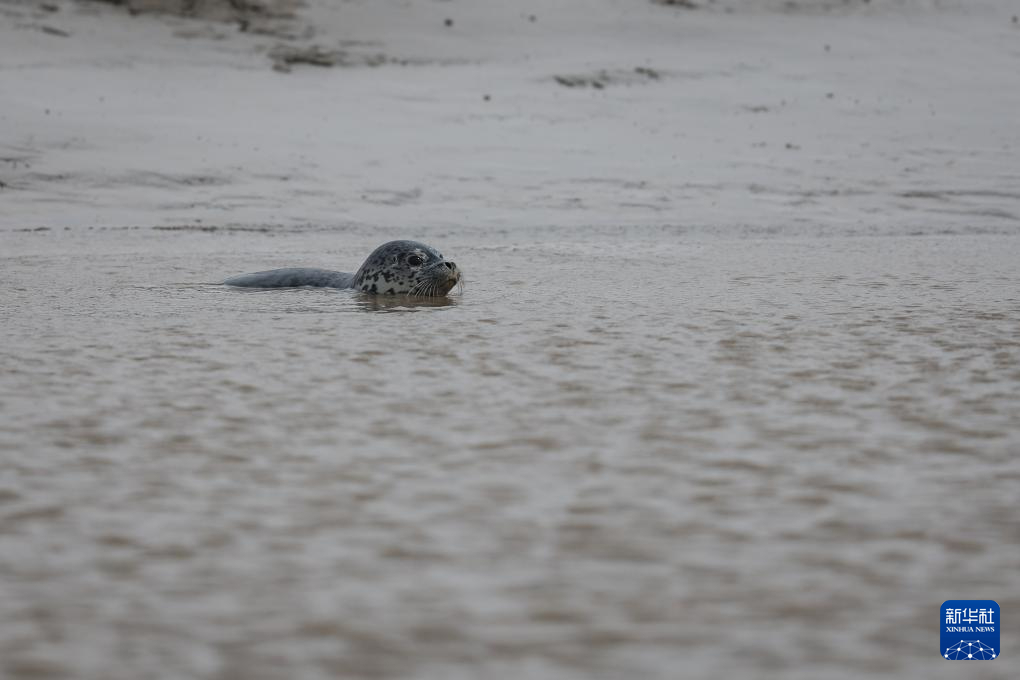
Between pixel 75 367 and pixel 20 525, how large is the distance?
1.78m

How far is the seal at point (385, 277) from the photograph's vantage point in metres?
6.79

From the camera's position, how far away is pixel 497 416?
3.39 meters

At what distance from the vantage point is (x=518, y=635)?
188 centimetres

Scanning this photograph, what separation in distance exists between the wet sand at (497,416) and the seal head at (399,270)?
36 cm

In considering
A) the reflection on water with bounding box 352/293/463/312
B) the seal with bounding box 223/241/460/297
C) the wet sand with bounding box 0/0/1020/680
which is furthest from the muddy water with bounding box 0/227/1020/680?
the seal with bounding box 223/241/460/297

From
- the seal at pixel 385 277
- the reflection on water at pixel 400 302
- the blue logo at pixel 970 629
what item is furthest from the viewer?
the seal at pixel 385 277

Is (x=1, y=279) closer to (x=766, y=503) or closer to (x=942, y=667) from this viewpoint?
(x=766, y=503)

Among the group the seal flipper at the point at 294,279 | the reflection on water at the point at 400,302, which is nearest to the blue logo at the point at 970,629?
the reflection on water at the point at 400,302

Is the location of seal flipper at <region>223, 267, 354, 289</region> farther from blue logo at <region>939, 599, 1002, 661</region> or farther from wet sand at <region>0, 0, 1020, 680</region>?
blue logo at <region>939, 599, 1002, 661</region>

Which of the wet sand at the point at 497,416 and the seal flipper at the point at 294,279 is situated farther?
the seal flipper at the point at 294,279

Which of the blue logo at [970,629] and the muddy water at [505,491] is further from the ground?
the muddy water at [505,491]

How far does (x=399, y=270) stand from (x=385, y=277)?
0.08 metres

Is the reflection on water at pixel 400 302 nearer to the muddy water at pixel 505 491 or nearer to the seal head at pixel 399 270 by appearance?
the seal head at pixel 399 270

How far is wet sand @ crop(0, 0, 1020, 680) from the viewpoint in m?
1.93
